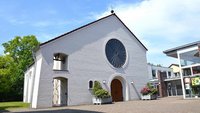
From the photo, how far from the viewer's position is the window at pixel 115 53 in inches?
987

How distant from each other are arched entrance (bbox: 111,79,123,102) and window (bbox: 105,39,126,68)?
1.97m

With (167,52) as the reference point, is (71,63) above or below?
below

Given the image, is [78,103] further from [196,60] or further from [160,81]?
[160,81]

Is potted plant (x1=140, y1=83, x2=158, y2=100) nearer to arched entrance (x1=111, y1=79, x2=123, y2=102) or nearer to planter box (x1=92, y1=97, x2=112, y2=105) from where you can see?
arched entrance (x1=111, y1=79, x2=123, y2=102)

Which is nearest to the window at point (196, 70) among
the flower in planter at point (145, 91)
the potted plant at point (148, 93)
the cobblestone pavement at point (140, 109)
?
the potted plant at point (148, 93)

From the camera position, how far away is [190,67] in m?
22.9

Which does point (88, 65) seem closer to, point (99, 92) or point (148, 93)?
point (99, 92)

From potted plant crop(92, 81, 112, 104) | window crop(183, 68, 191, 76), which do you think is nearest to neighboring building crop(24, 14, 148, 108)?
potted plant crop(92, 81, 112, 104)

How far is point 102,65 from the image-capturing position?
23719 millimetres

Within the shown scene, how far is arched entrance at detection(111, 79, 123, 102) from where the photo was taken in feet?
82.6

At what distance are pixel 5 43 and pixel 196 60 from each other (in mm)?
37152

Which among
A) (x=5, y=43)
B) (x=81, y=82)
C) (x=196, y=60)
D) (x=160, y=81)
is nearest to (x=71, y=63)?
(x=81, y=82)

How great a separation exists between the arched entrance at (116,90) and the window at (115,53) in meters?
1.97

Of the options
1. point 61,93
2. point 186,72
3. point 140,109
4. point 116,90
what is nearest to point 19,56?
point 61,93
